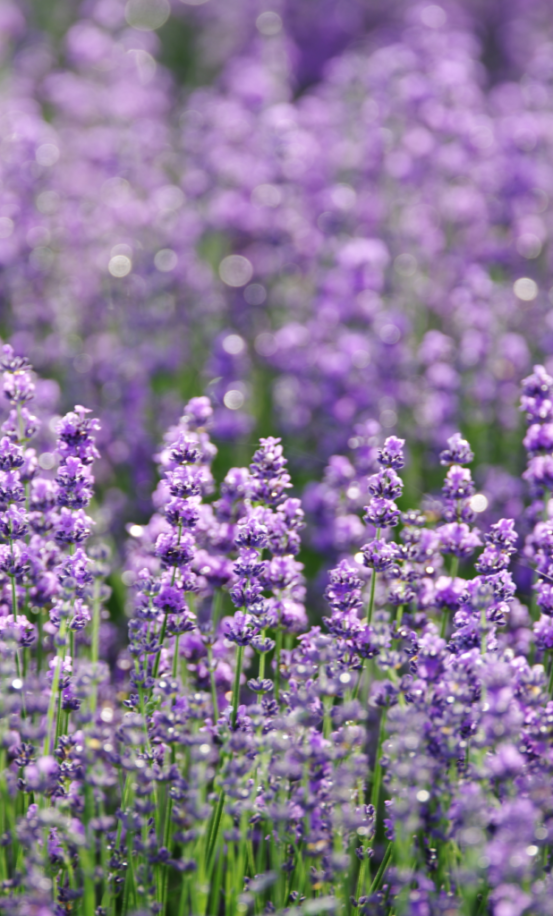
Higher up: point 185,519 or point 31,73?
point 31,73

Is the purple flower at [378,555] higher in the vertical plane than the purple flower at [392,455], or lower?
lower

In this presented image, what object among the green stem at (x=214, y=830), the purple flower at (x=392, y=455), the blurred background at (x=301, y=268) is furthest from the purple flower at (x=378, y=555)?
the blurred background at (x=301, y=268)

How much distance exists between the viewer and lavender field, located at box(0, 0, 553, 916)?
188 cm

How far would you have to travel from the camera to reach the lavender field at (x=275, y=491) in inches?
74.2

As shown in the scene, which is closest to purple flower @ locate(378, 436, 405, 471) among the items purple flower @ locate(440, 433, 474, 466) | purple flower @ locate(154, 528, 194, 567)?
purple flower @ locate(440, 433, 474, 466)

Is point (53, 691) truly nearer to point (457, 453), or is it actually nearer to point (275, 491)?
point (275, 491)

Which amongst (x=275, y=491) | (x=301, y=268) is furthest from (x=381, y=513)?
(x=301, y=268)

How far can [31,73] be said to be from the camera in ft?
28.7

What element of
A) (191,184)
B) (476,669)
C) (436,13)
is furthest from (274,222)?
(476,669)

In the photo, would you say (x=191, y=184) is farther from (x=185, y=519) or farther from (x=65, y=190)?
(x=185, y=519)

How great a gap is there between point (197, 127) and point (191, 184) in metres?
0.69

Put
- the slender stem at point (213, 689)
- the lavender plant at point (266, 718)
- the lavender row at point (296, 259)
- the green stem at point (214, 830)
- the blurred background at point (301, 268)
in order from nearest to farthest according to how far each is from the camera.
Result: the lavender plant at point (266, 718)
the green stem at point (214, 830)
the slender stem at point (213, 689)
the blurred background at point (301, 268)
the lavender row at point (296, 259)

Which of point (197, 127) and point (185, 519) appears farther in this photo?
point (197, 127)

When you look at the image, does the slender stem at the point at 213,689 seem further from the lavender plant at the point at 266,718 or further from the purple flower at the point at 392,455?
the purple flower at the point at 392,455
